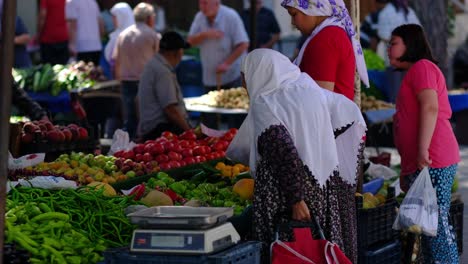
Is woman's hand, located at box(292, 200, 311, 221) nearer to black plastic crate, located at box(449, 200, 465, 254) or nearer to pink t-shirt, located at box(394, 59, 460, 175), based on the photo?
pink t-shirt, located at box(394, 59, 460, 175)

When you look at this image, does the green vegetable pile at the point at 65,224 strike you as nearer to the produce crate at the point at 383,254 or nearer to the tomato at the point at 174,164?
the produce crate at the point at 383,254

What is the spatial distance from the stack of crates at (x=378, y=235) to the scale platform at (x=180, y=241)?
210 centimetres

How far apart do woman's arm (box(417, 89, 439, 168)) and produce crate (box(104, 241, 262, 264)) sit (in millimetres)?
2210

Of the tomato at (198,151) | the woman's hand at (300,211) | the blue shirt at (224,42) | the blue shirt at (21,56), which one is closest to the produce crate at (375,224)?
the woman's hand at (300,211)

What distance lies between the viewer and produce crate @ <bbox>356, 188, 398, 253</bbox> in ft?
23.5

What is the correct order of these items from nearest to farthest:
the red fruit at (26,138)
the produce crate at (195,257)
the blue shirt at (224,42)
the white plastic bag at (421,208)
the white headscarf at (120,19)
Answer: the produce crate at (195,257)
the white plastic bag at (421,208)
the red fruit at (26,138)
the blue shirt at (224,42)
the white headscarf at (120,19)

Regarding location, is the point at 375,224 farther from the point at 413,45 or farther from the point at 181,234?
the point at 181,234

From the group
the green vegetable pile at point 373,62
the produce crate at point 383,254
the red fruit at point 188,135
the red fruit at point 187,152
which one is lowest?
the green vegetable pile at point 373,62

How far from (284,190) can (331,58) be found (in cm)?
125

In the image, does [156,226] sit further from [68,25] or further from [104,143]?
A: [68,25]

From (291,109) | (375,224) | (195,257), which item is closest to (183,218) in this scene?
(195,257)

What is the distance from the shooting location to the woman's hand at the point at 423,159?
24.0 feet

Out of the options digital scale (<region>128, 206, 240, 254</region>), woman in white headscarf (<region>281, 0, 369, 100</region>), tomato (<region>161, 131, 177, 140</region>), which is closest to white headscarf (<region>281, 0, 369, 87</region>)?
woman in white headscarf (<region>281, 0, 369, 100</region>)

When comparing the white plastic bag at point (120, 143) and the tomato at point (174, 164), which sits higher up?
the tomato at point (174, 164)
